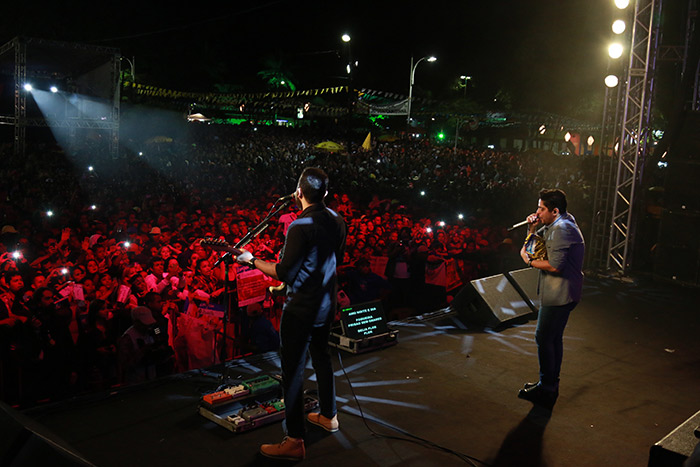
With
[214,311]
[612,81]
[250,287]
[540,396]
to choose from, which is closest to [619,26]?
[612,81]

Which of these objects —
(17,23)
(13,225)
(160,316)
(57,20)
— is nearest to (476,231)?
(160,316)

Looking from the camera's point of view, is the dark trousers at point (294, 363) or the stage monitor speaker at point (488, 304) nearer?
the dark trousers at point (294, 363)

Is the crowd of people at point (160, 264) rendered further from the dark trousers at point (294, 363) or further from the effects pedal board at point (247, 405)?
the dark trousers at point (294, 363)

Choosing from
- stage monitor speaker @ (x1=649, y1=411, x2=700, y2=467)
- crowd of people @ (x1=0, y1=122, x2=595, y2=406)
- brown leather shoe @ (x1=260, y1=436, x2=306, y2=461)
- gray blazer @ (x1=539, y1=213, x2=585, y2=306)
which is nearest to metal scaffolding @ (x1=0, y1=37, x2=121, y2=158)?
crowd of people @ (x1=0, y1=122, x2=595, y2=406)

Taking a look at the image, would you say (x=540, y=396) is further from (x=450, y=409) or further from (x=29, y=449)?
(x=29, y=449)

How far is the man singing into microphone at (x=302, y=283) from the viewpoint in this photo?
3168mm

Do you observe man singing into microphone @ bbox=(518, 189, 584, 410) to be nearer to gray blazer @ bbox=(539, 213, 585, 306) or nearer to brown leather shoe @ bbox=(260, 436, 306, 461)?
gray blazer @ bbox=(539, 213, 585, 306)

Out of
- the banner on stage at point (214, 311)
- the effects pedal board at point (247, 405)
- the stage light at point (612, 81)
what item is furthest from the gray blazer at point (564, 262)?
the stage light at point (612, 81)

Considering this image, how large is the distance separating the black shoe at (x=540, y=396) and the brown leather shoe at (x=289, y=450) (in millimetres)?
1852

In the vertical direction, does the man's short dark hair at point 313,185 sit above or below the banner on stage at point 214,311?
above

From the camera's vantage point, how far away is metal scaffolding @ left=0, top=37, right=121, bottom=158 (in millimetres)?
14359

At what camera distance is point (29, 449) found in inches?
82.3

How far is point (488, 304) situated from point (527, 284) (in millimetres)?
950

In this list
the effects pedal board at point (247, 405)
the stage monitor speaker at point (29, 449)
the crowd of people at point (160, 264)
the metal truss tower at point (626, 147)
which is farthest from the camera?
the metal truss tower at point (626, 147)
